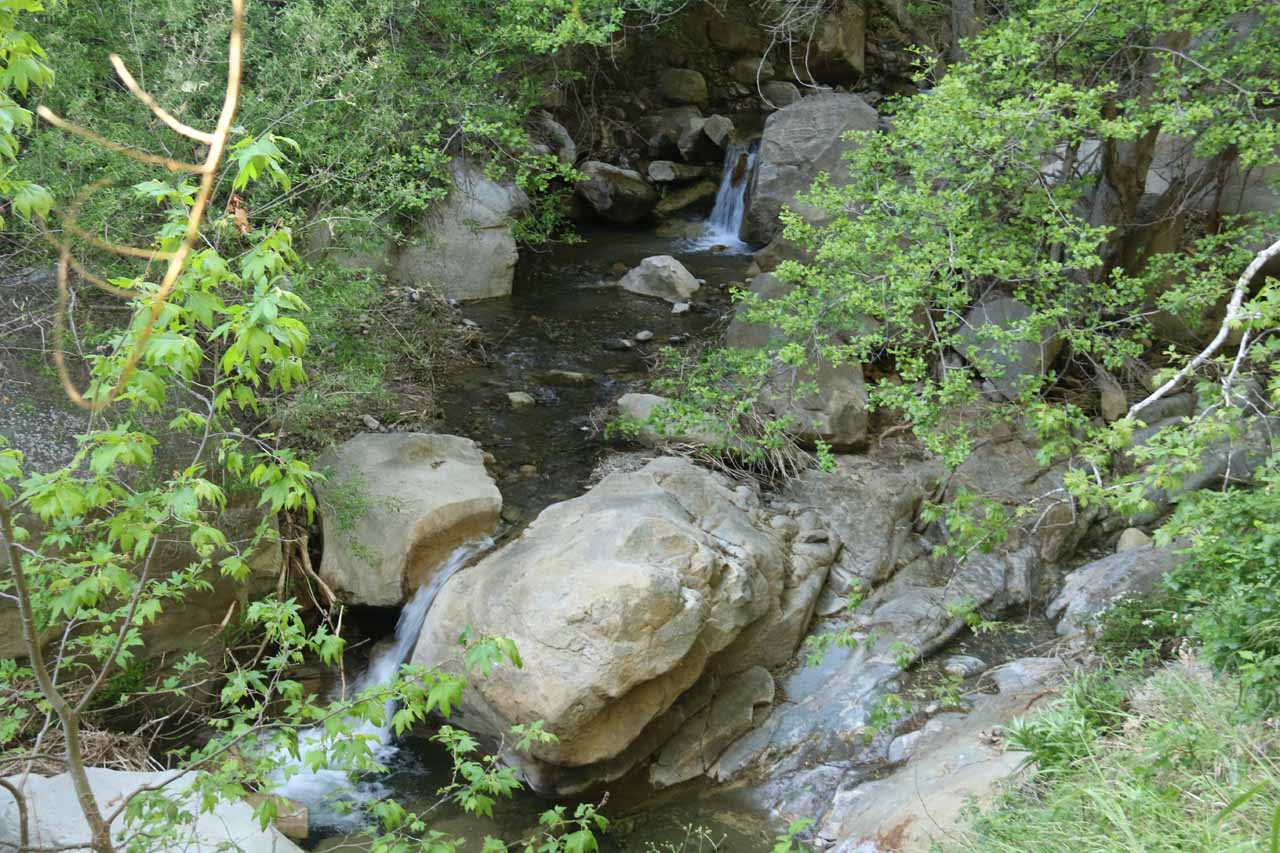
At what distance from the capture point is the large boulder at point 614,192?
1387cm

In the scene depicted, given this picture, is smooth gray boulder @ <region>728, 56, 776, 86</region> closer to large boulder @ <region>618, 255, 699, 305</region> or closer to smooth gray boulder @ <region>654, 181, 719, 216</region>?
smooth gray boulder @ <region>654, 181, 719, 216</region>

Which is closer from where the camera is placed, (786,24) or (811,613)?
(811,613)

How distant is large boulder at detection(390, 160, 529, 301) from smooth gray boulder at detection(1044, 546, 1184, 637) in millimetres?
6531

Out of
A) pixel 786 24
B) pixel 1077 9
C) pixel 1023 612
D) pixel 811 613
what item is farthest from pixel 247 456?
pixel 786 24

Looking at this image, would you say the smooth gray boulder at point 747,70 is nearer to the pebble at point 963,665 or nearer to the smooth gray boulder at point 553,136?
the smooth gray boulder at point 553,136

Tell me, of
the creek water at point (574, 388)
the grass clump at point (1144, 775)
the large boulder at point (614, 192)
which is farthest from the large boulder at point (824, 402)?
the large boulder at point (614, 192)

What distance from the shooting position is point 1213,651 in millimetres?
3605

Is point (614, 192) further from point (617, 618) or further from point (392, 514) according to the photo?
point (617, 618)

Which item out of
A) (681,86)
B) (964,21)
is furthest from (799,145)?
(681,86)

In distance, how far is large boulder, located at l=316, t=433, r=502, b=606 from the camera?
647 cm

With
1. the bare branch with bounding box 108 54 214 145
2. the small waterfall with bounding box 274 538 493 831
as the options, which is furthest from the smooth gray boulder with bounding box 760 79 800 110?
the bare branch with bounding box 108 54 214 145

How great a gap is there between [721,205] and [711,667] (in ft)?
31.0

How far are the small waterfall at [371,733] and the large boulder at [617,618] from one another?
0.31m

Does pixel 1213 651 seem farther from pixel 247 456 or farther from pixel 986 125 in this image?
pixel 247 456
